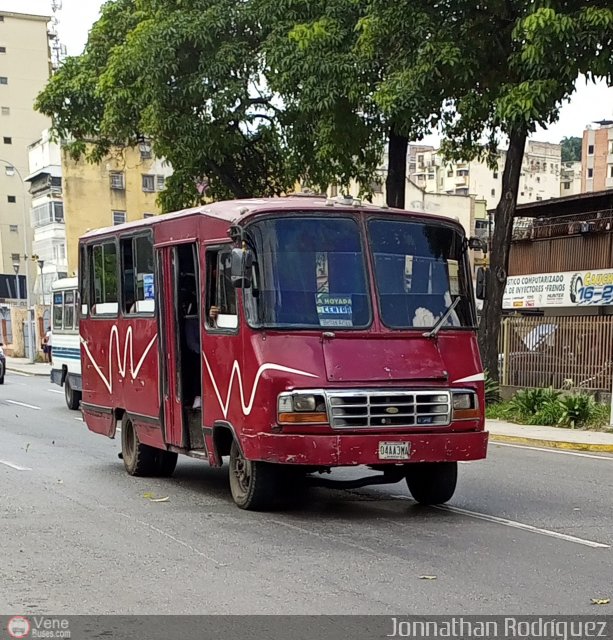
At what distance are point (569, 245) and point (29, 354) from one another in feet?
113

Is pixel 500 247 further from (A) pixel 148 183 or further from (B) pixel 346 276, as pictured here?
(A) pixel 148 183

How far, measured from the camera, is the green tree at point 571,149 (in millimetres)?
159625

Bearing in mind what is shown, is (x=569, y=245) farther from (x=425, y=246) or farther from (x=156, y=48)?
(x=425, y=246)

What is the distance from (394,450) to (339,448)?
0.51 metres

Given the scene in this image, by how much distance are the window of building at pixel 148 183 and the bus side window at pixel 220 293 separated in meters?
62.0

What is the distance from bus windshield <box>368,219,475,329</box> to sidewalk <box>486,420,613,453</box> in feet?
22.6

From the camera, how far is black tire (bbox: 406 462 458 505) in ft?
32.9

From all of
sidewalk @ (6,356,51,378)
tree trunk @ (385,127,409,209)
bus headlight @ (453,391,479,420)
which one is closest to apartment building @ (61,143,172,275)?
sidewalk @ (6,356,51,378)

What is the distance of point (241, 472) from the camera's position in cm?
988

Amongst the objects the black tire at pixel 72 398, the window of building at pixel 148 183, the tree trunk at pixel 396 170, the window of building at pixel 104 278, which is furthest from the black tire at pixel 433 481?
the window of building at pixel 148 183

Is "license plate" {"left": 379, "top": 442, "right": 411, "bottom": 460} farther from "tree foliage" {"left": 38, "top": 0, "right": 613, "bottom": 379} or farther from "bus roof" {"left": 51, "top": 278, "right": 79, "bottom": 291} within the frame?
"bus roof" {"left": 51, "top": 278, "right": 79, "bottom": 291}

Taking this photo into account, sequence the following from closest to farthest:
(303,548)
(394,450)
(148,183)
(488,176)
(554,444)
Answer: (303,548), (394,450), (554,444), (148,183), (488,176)

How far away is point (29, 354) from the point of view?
55438 mm

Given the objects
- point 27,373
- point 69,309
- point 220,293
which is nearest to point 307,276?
point 220,293
